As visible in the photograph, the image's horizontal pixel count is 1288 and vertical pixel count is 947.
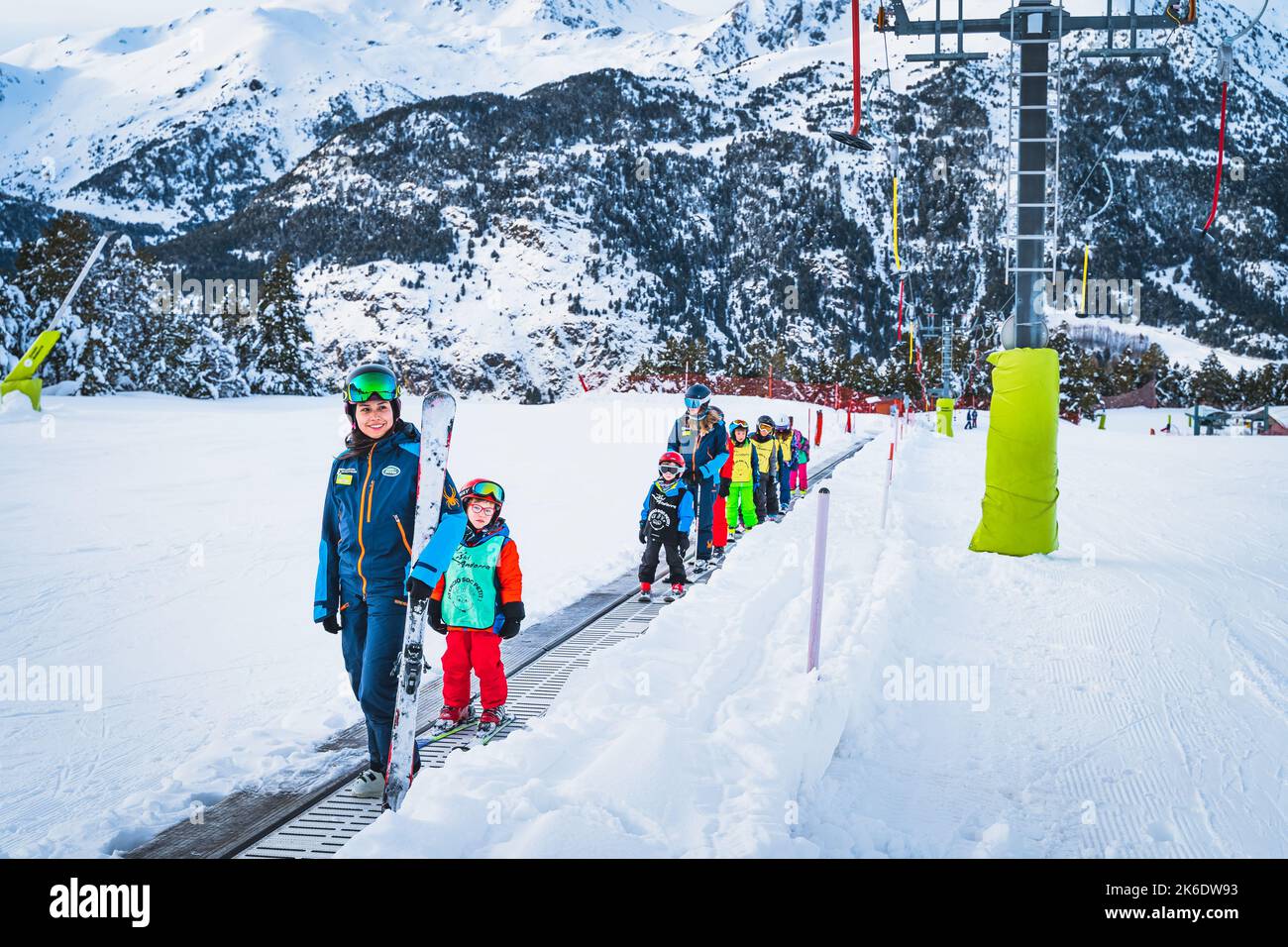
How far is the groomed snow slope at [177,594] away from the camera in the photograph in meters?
4.69

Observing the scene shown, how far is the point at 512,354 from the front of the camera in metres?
138

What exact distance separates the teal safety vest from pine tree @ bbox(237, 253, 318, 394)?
50.2m

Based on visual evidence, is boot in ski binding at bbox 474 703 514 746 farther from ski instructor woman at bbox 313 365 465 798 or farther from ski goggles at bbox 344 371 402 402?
ski goggles at bbox 344 371 402 402

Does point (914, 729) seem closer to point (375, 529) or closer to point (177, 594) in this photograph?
point (375, 529)

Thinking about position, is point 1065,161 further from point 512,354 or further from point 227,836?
point 227,836

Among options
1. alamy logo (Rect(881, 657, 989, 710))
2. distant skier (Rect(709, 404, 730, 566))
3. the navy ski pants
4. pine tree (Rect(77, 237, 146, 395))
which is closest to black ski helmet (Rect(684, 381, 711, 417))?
distant skier (Rect(709, 404, 730, 566))

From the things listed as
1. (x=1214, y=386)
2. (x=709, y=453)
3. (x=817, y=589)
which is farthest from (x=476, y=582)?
(x=1214, y=386)

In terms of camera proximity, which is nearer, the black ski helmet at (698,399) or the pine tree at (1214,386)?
the black ski helmet at (698,399)

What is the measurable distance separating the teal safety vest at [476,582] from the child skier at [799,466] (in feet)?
35.9

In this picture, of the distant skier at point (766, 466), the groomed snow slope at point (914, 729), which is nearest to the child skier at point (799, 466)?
the distant skier at point (766, 466)

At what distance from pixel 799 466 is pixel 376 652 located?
1273 centimetres

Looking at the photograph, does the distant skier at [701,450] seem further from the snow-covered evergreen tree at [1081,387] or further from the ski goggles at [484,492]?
the snow-covered evergreen tree at [1081,387]

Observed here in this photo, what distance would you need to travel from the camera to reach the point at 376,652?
417cm

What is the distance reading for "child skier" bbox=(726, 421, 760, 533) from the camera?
37.9 ft
